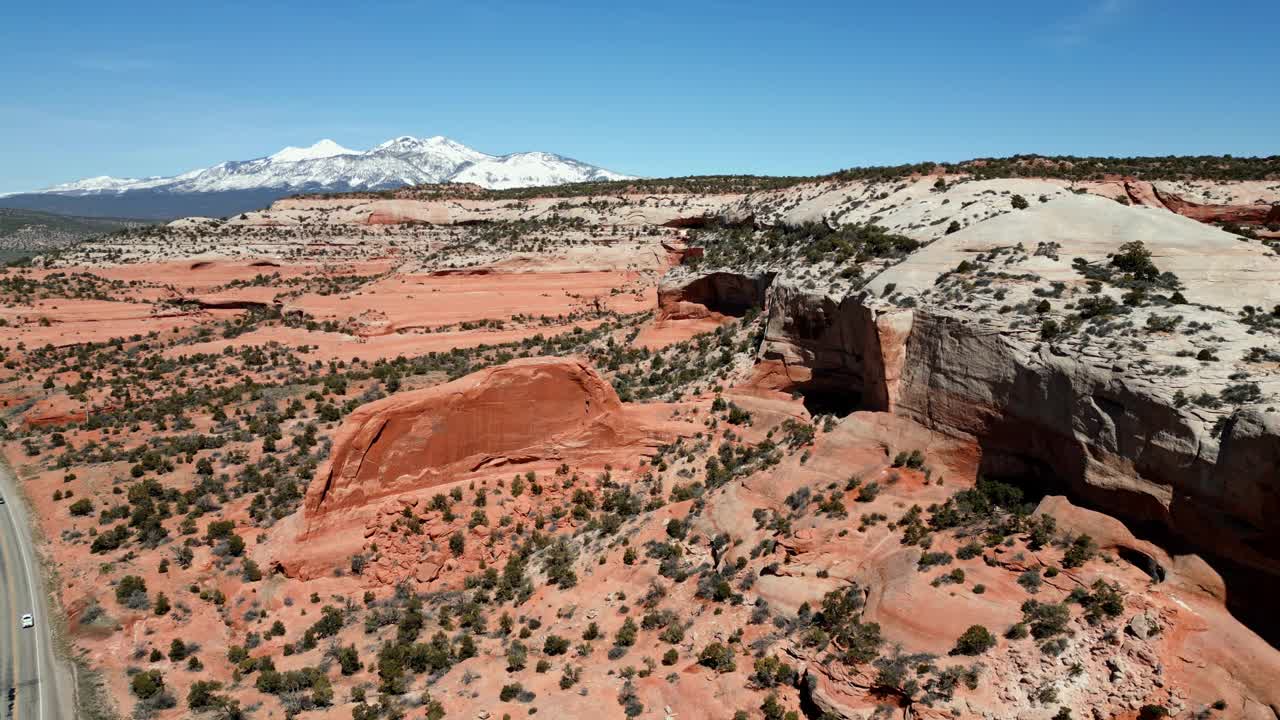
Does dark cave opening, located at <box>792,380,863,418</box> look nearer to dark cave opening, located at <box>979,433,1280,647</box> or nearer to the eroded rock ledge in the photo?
the eroded rock ledge

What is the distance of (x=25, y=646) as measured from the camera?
755 inches

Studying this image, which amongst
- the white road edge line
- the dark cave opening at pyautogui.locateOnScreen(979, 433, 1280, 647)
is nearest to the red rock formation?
the dark cave opening at pyautogui.locateOnScreen(979, 433, 1280, 647)

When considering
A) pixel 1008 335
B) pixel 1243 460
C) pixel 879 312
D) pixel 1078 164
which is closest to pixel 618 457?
pixel 879 312

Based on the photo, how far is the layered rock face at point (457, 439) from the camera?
21.9 m

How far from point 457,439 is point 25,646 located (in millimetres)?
12553

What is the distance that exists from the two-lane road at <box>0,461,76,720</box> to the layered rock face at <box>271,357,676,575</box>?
18.8 ft

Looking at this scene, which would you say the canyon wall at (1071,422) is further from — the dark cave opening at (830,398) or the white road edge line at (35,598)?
the white road edge line at (35,598)

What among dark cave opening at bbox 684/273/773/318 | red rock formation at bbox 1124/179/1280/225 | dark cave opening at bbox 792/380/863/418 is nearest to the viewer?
dark cave opening at bbox 792/380/863/418

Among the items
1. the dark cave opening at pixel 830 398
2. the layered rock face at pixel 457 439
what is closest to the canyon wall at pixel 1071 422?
the dark cave opening at pixel 830 398

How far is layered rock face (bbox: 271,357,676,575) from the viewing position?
2191 cm

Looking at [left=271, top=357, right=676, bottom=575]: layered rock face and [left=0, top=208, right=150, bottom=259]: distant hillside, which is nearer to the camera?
[left=271, top=357, right=676, bottom=575]: layered rock face

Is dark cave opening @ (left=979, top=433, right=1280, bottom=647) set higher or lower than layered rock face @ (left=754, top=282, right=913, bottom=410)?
lower

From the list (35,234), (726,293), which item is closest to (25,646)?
(726,293)

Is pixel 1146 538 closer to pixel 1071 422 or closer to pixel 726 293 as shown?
pixel 1071 422
